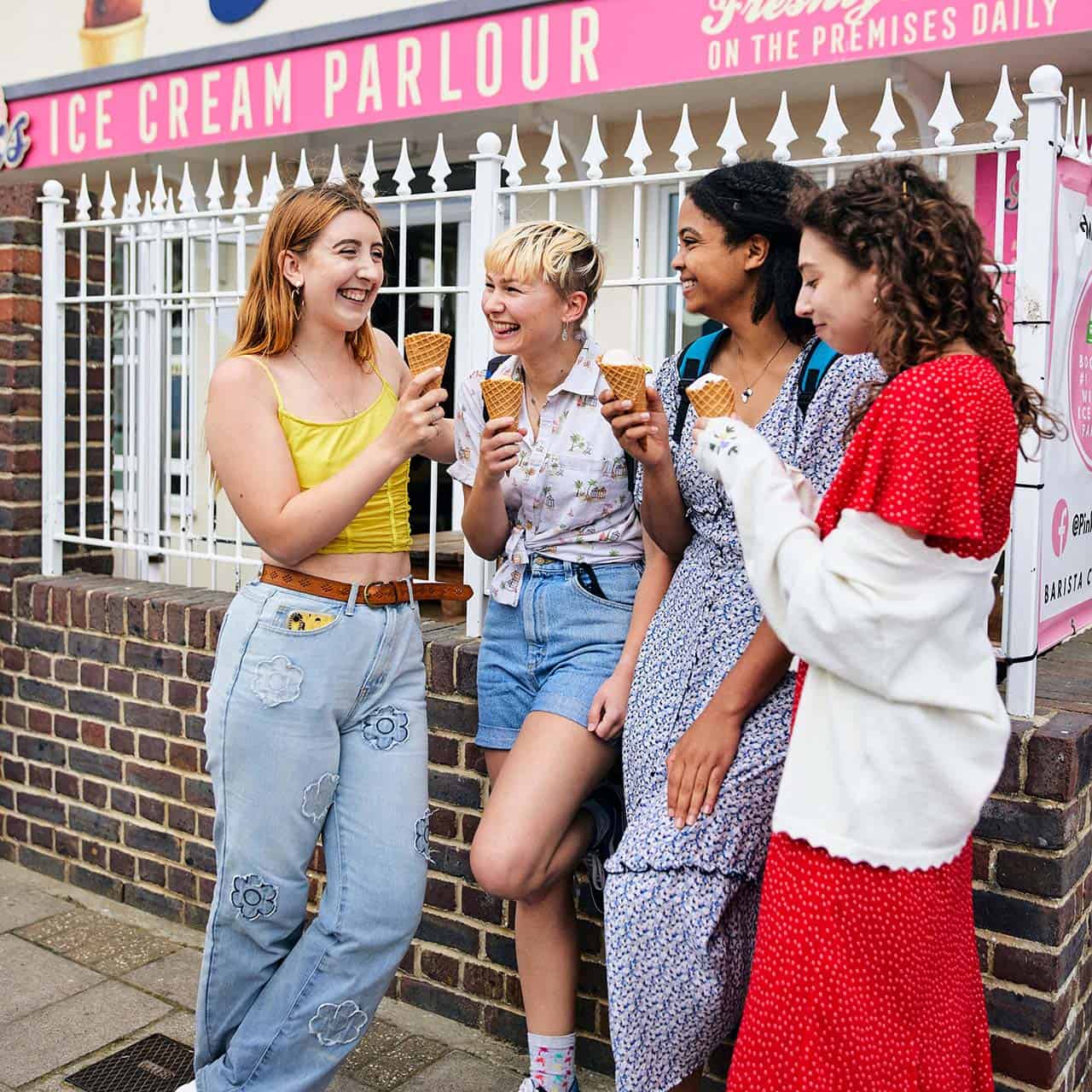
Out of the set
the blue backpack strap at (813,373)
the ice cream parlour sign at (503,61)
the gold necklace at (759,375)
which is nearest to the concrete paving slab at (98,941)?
the gold necklace at (759,375)

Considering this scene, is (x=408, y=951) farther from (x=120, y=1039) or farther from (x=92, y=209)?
(x=92, y=209)

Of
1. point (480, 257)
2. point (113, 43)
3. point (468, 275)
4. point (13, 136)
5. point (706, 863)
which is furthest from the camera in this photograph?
point (13, 136)

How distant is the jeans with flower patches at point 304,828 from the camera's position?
263 cm

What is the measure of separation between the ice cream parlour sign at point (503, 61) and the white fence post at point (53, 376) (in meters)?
2.64

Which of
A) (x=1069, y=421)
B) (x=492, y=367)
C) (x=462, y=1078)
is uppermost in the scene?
(x=492, y=367)

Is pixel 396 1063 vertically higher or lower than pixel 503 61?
lower

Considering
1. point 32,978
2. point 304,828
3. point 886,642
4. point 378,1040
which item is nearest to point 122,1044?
point 32,978

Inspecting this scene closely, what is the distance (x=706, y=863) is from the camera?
2.34 meters

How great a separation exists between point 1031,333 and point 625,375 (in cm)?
96

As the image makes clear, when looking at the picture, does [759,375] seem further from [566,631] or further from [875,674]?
[875,674]

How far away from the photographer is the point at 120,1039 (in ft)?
11.3

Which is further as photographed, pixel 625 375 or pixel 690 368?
pixel 690 368

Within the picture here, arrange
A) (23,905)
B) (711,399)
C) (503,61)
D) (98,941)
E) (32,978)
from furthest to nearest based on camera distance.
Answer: (503,61) < (23,905) < (98,941) < (32,978) < (711,399)

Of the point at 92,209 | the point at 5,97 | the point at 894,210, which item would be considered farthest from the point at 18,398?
the point at 5,97
